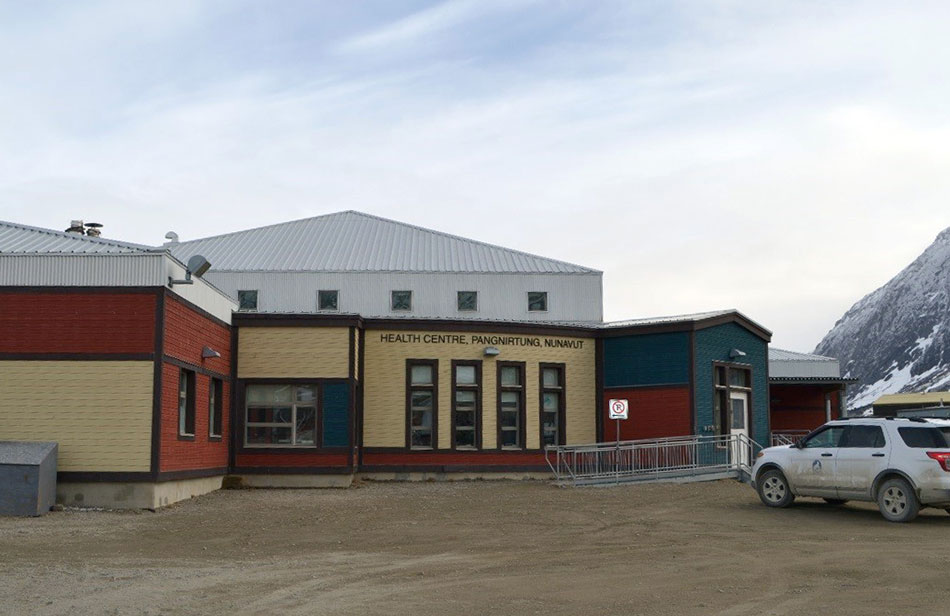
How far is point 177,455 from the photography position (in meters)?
20.3

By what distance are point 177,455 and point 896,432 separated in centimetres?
1287

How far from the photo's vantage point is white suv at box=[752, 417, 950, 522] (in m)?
16.2

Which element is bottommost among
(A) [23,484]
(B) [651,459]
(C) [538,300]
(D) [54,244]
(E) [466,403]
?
(A) [23,484]

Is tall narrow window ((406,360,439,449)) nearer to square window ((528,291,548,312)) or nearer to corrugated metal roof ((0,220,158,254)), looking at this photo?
corrugated metal roof ((0,220,158,254))

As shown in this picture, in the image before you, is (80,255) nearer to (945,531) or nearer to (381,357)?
(381,357)

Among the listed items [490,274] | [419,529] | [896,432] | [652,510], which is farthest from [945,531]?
[490,274]

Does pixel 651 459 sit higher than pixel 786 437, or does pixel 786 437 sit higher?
pixel 786 437

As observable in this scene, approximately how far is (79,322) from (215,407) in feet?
17.4

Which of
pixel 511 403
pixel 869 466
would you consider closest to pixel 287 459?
pixel 511 403

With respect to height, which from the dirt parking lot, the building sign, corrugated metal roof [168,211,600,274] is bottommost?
the dirt parking lot

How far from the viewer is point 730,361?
93.9 ft

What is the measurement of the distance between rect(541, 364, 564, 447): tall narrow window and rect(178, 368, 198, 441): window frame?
978cm

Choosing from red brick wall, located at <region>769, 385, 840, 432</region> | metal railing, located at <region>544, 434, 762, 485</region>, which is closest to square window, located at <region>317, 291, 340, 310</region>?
metal railing, located at <region>544, 434, 762, 485</region>

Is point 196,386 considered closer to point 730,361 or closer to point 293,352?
point 293,352
